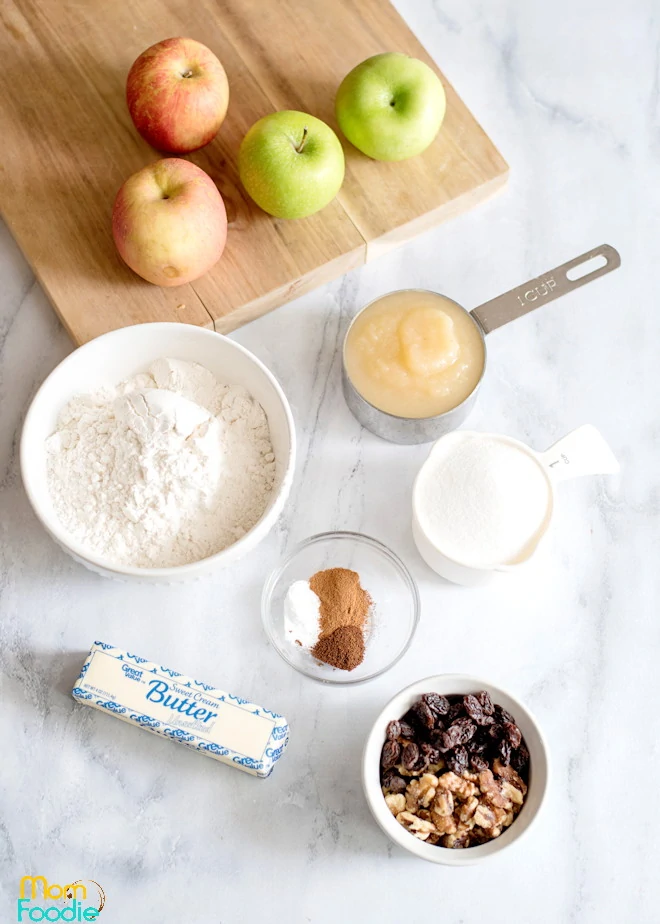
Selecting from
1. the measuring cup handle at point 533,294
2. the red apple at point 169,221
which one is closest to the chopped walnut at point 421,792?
the measuring cup handle at point 533,294

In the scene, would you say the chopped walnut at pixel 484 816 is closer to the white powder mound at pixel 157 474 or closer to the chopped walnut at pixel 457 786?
the chopped walnut at pixel 457 786

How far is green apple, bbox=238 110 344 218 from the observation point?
4.22ft

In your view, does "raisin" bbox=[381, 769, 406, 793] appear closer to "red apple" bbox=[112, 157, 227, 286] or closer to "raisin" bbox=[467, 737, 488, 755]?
"raisin" bbox=[467, 737, 488, 755]

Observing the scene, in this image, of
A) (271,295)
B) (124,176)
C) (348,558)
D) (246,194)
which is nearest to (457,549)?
(348,558)

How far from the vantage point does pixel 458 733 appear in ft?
3.83

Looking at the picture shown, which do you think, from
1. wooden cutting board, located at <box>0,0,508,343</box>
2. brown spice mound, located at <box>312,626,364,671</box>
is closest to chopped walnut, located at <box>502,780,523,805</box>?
brown spice mound, located at <box>312,626,364,671</box>

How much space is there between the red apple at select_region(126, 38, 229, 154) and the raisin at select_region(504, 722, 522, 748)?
2.97ft

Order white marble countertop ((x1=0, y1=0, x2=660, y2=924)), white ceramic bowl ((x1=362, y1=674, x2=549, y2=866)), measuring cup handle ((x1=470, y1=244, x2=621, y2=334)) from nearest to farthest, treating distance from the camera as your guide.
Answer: white ceramic bowl ((x1=362, y1=674, x2=549, y2=866)) → white marble countertop ((x1=0, y1=0, x2=660, y2=924)) → measuring cup handle ((x1=470, y1=244, x2=621, y2=334))

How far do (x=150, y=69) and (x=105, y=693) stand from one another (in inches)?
33.0

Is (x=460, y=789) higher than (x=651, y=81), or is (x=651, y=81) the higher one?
(x=651, y=81)

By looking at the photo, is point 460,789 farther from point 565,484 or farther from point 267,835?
point 565,484

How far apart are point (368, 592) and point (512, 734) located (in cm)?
27

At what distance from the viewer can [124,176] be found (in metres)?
1.38

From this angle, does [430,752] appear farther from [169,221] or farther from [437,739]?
[169,221]
